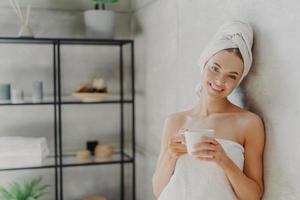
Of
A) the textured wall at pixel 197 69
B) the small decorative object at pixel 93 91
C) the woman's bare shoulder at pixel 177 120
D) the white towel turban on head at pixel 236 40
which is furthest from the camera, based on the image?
the small decorative object at pixel 93 91

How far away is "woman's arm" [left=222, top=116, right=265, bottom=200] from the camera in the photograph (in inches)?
51.1

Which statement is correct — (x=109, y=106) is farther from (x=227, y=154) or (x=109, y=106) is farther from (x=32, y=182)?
(x=227, y=154)

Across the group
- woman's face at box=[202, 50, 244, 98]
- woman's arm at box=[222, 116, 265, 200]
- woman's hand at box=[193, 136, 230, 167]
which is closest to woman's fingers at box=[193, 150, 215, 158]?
woman's hand at box=[193, 136, 230, 167]

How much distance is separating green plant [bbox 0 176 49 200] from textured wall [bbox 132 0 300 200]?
1.98 feet

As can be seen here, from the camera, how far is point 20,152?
7.63ft

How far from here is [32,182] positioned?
2410 millimetres

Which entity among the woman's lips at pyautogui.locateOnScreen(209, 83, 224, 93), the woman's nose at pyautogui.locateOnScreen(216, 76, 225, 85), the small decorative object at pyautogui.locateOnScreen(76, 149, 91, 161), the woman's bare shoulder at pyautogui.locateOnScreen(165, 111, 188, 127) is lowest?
the small decorative object at pyautogui.locateOnScreen(76, 149, 91, 161)

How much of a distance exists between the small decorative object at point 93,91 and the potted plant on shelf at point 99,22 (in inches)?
10.4

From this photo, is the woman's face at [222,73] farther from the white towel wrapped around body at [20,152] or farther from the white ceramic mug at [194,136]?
the white towel wrapped around body at [20,152]

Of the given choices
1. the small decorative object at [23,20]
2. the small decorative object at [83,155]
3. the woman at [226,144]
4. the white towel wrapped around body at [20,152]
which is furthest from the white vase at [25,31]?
the woman at [226,144]

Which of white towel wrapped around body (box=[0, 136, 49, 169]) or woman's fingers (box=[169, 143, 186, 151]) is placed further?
white towel wrapped around body (box=[0, 136, 49, 169])

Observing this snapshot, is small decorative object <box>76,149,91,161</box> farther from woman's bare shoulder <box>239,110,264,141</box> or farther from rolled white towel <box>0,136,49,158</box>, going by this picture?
woman's bare shoulder <box>239,110,264,141</box>

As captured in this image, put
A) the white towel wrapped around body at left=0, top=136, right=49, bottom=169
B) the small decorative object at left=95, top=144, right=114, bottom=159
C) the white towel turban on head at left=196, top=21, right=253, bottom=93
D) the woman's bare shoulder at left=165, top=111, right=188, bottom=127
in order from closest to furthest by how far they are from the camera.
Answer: the white towel turban on head at left=196, top=21, right=253, bottom=93, the woman's bare shoulder at left=165, top=111, right=188, bottom=127, the white towel wrapped around body at left=0, top=136, right=49, bottom=169, the small decorative object at left=95, top=144, right=114, bottom=159

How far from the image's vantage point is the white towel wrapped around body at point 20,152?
231 cm
